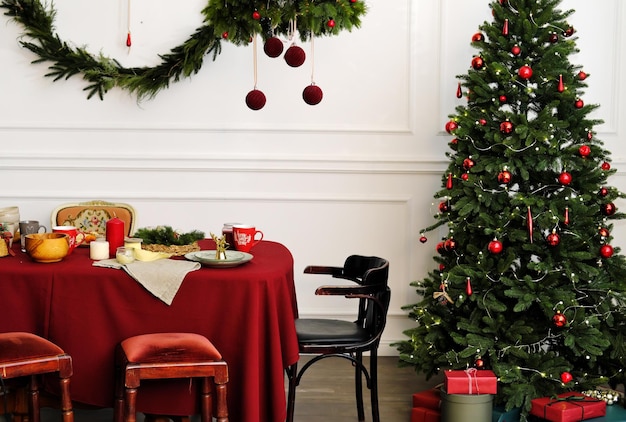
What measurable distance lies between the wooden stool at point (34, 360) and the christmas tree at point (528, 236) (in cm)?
171

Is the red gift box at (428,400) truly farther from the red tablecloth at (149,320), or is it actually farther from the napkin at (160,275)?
the napkin at (160,275)

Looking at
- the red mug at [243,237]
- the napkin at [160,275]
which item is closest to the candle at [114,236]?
the napkin at [160,275]

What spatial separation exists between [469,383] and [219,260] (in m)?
1.23

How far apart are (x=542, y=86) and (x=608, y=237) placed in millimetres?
794

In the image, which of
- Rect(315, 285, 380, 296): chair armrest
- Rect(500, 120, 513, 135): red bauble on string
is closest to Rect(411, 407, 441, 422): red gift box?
Rect(315, 285, 380, 296): chair armrest

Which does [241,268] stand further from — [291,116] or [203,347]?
[291,116]

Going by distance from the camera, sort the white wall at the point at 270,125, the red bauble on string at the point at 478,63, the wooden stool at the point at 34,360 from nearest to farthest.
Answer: the wooden stool at the point at 34,360 → the red bauble on string at the point at 478,63 → the white wall at the point at 270,125

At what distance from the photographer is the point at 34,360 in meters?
2.74

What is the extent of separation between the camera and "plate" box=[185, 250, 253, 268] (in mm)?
3037

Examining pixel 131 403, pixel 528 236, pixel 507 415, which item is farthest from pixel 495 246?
pixel 131 403

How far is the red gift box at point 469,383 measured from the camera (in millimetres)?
3420

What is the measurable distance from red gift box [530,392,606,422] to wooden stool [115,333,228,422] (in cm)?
148

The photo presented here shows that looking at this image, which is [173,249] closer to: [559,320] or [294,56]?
[294,56]

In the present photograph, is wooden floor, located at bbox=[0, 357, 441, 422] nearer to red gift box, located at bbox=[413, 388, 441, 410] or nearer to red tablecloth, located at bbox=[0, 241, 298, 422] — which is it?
red gift box, located at bbox=[413, 388, 441, 410]
